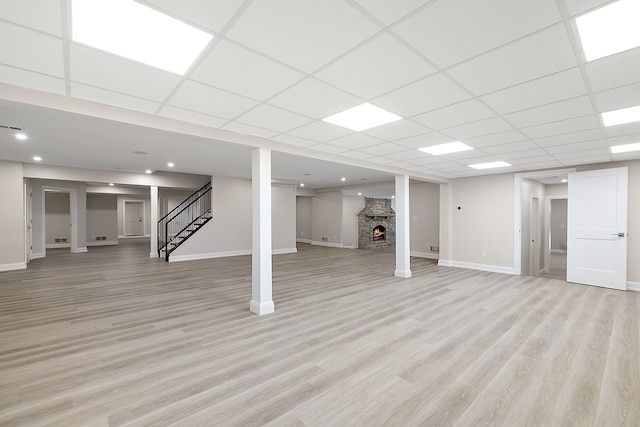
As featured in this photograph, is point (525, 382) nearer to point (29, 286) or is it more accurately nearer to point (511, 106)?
point (511, 106)

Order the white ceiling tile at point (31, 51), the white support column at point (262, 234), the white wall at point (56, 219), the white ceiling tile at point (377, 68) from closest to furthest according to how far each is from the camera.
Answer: the white ceiling tile at point (31, 51)
the white ceiling tile at point (377, 68)
the white support column at point (262, 234)
the white wall at point (56, 219)

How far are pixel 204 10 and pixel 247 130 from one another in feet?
6.83

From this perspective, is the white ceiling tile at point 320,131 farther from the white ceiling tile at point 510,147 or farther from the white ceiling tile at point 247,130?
the white ceiling tile at point 510,147

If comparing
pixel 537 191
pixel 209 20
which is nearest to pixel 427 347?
pixel 209 20

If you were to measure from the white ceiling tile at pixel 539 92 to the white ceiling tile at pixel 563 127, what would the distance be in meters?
0.84

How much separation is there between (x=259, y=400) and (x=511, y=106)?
11.3 ft

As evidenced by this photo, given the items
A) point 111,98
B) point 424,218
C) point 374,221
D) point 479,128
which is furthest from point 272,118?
point 374,221

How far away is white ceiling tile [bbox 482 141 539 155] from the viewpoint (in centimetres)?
415

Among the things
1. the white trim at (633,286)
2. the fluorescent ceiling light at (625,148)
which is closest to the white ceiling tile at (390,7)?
the fluorescent ceiling light at (625,148)

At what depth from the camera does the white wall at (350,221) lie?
12.3 m

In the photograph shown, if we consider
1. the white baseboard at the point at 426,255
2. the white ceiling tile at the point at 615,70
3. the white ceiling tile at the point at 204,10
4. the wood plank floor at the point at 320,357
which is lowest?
the white baseboard at the point at 426,255

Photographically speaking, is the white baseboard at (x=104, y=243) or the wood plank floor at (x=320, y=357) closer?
the wood plank floor at (x=320, y=357)

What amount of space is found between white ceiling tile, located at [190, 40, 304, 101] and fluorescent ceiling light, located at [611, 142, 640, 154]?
17.2ft

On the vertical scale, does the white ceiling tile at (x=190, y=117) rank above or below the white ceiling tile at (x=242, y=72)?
below
